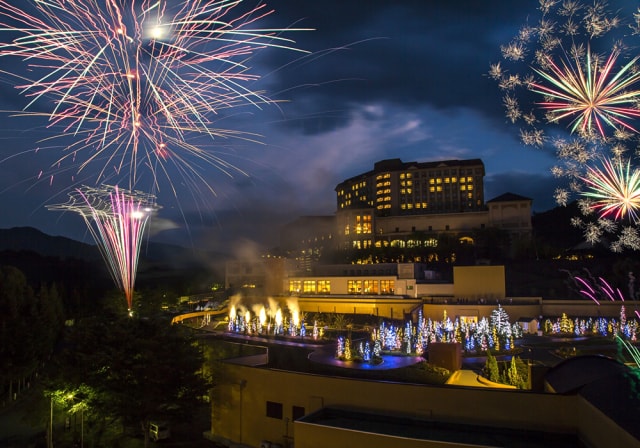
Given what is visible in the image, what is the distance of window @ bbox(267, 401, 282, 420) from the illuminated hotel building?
119 feet

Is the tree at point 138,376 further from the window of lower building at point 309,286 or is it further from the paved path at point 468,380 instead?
the window of lower building at point 309,286

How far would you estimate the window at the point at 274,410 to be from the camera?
1203 centimetres

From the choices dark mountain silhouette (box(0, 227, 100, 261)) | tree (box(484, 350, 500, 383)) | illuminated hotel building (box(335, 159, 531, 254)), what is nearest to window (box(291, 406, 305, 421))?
tree (box(484, 350, 500, 383))

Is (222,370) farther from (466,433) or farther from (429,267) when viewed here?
(429,267)

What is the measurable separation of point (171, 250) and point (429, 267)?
81.8 meters

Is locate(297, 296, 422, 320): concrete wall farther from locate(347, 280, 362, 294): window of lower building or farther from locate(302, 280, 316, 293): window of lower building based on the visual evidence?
locate(302, 280, 316, 293): window of lower building

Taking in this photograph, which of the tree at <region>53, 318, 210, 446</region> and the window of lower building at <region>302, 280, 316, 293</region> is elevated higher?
the window of lower building at <region>302, 280, 316, 293</region>

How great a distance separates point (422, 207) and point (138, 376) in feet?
177

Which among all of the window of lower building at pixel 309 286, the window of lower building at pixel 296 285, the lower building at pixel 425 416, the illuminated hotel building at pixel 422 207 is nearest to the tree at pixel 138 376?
the lower building at pixel 425 416

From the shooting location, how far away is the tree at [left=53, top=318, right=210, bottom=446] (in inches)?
535

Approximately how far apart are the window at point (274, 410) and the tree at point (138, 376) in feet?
7.64

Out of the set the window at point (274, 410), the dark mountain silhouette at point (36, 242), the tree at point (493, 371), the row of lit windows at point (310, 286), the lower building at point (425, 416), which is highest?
the dark mountain silhouette at point (36, 242)

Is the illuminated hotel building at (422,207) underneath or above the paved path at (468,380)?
above

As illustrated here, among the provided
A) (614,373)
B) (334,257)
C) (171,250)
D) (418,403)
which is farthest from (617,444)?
(171,250)
